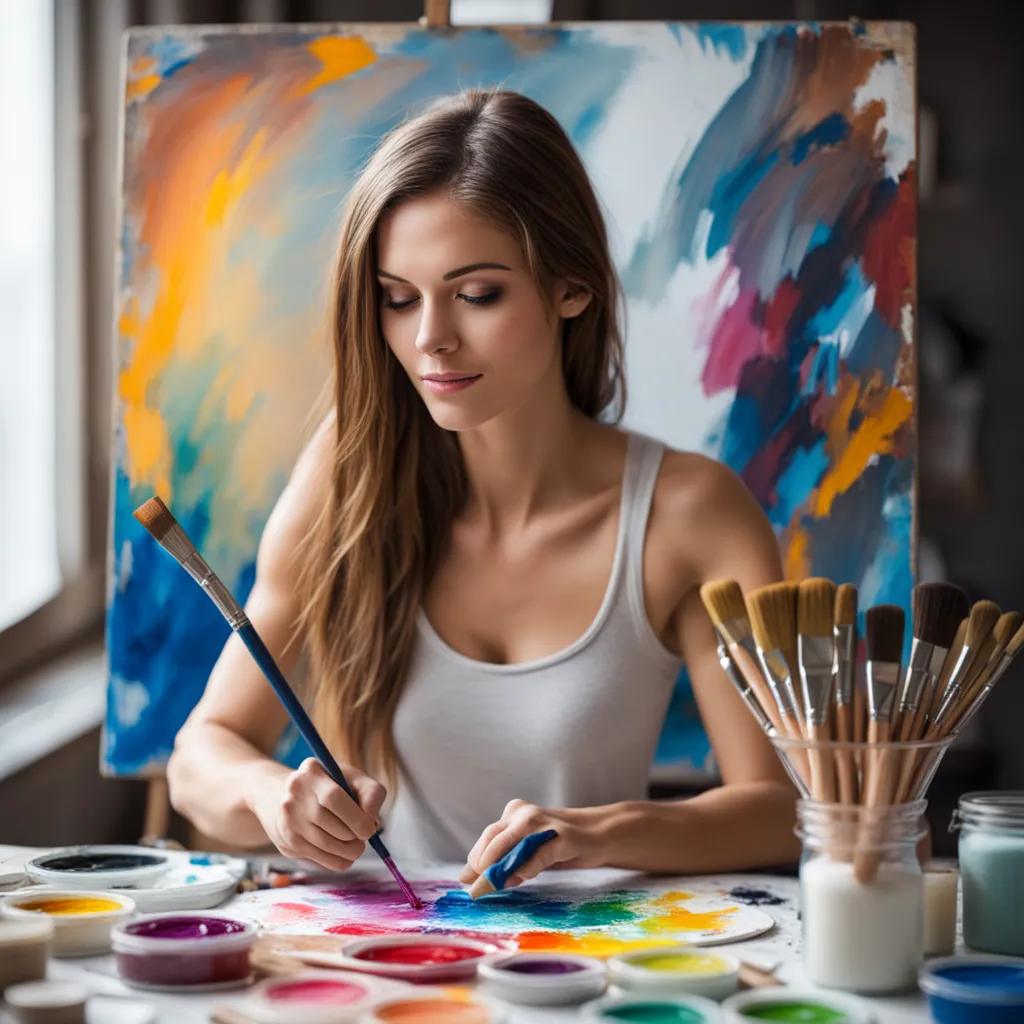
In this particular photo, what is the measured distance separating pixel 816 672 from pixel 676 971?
20 cm

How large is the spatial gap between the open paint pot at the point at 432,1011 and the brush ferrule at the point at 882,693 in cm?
29

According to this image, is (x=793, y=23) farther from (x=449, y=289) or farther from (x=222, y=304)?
(x=222, y=304)

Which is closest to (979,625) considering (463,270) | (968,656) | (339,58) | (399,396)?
(968,656)

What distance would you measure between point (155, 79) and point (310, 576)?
698 millimetres

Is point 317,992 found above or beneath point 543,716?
beneath

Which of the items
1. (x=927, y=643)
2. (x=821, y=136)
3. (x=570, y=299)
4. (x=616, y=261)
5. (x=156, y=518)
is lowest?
(x=927, y=643)

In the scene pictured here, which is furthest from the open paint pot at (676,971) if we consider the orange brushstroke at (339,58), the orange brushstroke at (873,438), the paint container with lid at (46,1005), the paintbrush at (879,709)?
the orange brushstroke at (339,58)

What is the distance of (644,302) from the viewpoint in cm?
163

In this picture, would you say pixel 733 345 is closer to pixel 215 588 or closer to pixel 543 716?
pixel 543 716

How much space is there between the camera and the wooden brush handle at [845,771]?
0.83 metres

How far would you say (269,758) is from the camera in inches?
52.0

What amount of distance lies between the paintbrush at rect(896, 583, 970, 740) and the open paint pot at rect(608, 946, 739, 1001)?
0.18 metres

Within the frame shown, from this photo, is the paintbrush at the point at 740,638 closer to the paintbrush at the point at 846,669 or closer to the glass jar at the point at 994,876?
the paintbrush at the point at 846,669

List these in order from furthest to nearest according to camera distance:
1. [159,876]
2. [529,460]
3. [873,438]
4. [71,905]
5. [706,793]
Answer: [873,438] → [529,460] → [706,793] → [159,876] → [71,905]
